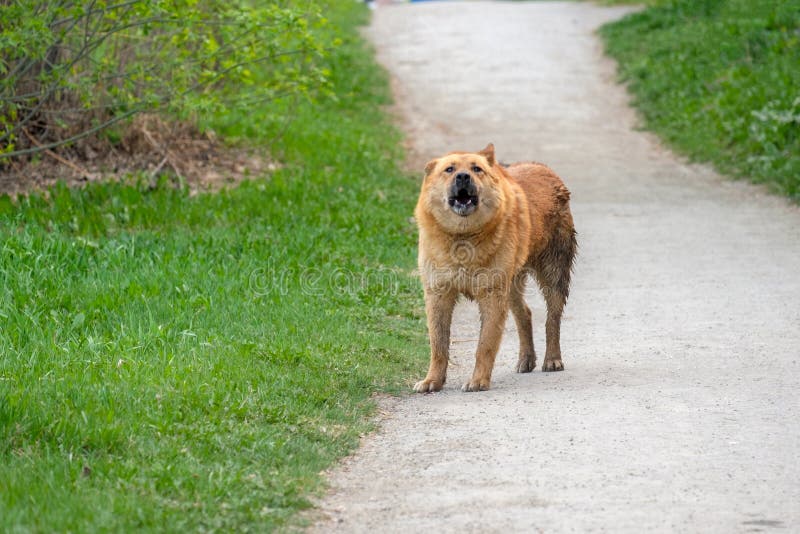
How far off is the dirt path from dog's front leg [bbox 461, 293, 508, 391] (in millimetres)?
148

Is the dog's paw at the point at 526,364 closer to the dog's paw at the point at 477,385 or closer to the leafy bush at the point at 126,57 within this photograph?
the dog's paw at the point at 477,385

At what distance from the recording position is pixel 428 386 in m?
7.71

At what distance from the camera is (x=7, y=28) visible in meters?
11.5

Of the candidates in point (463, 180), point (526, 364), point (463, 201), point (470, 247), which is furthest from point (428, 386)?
point (463, 180)

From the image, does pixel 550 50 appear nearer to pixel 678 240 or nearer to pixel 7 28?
pixel 678 240

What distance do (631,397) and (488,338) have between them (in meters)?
1.05

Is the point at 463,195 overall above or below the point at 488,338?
above

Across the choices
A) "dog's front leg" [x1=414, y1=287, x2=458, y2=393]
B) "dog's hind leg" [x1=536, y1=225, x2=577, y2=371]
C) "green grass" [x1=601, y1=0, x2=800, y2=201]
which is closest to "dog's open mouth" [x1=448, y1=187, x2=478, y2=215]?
"dog's front leg" [x1=414, y1=287, x2=458, y2=393]

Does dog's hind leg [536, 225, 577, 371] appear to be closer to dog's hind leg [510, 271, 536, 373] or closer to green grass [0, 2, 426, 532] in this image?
dog's hind leg [510, 271, 536, 373]

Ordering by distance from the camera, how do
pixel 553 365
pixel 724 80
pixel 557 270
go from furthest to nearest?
pixel 724 80
pixel 557 270
pixel 553 365

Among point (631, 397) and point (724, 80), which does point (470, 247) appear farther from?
point (724, 80)

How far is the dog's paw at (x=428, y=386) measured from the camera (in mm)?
7691

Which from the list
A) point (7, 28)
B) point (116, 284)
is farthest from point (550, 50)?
point (116, 284)

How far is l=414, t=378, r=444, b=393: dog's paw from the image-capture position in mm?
7691
